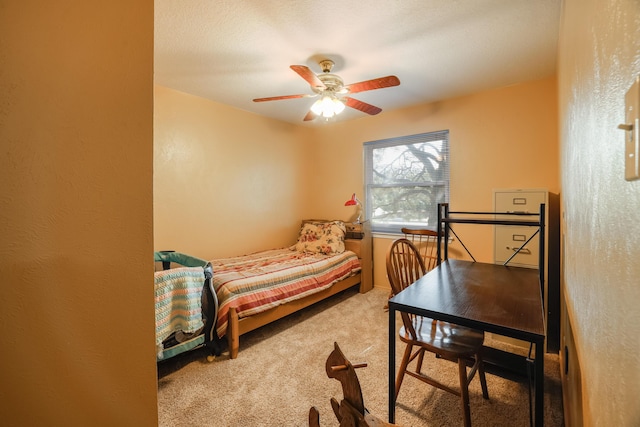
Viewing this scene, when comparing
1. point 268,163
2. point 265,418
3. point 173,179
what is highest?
point 268,163

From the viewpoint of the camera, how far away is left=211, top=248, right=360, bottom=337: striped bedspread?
2.40m

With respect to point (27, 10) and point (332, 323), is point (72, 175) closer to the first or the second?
point (27, 10)

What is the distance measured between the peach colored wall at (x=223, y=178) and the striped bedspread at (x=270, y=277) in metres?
0.38

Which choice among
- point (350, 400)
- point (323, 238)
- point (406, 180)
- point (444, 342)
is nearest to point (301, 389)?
point (444, 342)

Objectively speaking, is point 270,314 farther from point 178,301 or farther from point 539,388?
point 539,388

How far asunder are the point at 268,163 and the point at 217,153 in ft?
2.52

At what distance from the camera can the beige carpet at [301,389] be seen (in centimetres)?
165

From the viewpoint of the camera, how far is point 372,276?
155 inches

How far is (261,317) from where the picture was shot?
2547 mm

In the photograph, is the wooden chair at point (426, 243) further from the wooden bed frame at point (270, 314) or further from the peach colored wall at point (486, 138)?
the wooden bed frame at point (270, 314)

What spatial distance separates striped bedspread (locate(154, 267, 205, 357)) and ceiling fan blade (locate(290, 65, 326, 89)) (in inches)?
63.6

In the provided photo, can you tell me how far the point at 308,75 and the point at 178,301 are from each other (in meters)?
1.87

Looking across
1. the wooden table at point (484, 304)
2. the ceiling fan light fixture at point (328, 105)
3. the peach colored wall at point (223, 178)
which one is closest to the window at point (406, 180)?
the peach colored wall at point (223, 178)

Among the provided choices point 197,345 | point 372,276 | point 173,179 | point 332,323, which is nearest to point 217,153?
point 173,179
